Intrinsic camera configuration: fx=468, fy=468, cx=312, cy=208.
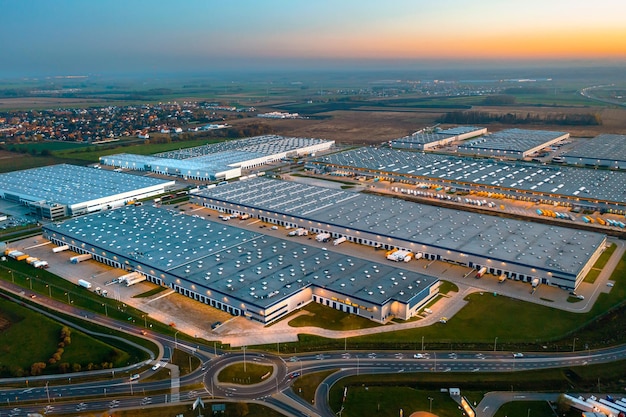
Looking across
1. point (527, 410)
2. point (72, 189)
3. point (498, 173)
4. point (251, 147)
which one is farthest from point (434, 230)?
point (251, 147)

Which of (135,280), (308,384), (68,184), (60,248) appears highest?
(68,184)

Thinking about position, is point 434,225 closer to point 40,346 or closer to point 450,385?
point 450,385

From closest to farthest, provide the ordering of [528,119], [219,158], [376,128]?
[219,158] → [376,128] → [528,119]

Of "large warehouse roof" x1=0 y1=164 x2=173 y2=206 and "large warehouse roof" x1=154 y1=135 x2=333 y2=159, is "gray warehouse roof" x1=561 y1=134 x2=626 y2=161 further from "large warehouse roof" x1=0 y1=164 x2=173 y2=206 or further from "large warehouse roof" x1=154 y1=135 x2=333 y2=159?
"large warehouse roof" x1=0 y1=164 x2=173 y2=206

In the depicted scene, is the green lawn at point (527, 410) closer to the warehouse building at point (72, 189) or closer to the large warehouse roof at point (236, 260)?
the large warehouse roof at point (236, 260)

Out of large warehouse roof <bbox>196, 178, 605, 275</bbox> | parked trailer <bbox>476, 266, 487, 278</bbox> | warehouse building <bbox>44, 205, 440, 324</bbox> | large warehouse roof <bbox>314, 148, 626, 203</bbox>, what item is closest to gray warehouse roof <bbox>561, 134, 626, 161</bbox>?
large warehouse roof <bbox>314, 148, 626, 203</bbox>

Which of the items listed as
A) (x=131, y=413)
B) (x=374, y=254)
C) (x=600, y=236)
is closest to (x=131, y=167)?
(x=374, y=254)

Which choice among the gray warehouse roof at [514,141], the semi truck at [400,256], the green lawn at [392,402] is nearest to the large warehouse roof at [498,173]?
the gray warehouse roof at [514,141]
